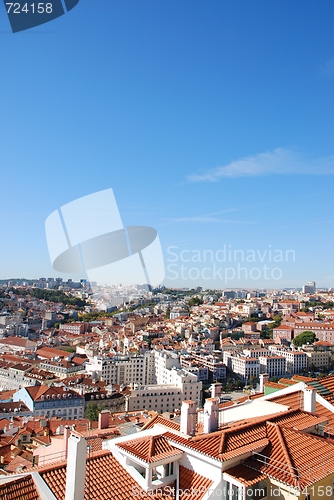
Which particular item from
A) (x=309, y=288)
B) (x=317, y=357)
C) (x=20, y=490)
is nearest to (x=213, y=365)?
(x=317, y=357)

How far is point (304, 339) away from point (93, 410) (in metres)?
12.3

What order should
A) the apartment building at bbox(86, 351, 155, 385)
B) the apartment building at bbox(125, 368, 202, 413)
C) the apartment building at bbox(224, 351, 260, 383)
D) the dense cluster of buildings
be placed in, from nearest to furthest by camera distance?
the dense cluster of buildings
the apartment building at bbox(125, 368, 202, 413)
the apartment building at bbox(86, 351, 155, 385)
the apartment building at bbox(224, 351, 260, 383)

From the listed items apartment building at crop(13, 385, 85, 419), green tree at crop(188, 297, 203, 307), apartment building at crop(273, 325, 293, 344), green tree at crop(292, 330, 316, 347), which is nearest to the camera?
apartment building at crop(13, 385, 85, 419)

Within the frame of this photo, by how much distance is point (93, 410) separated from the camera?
948 cm

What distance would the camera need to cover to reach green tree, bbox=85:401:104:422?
9.04 meters

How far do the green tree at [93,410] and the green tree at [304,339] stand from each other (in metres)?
11.7

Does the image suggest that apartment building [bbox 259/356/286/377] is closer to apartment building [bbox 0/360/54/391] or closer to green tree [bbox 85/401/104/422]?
apartment building [bbox 0/360/54/391]

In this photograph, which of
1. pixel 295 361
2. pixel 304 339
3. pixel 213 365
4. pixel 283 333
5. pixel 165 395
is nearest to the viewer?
pixel 165 395

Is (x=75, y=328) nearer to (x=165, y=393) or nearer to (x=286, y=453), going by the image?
(x=165, y=393)

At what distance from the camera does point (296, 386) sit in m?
2.48

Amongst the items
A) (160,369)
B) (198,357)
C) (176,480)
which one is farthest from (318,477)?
(198,357)

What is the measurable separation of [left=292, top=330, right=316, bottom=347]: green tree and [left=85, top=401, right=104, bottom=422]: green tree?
11.7 metres

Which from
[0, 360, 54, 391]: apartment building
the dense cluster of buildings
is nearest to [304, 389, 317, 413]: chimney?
the dense cluster of buildings

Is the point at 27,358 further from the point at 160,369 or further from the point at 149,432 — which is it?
the point at 149,432
